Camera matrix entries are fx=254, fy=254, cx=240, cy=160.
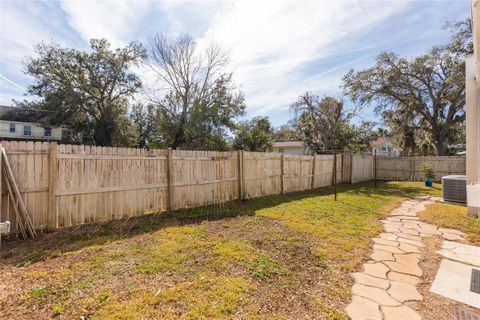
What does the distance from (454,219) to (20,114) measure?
36643mm

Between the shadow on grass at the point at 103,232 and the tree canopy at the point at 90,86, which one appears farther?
the tree canopy at the point at 90,86

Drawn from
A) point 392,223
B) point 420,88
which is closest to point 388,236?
point 392,223

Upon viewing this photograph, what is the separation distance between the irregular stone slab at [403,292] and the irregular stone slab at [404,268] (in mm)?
409

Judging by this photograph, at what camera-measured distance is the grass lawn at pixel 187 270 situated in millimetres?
2324

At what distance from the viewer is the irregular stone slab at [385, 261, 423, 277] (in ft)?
10.7

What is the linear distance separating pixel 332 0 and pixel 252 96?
48.4 ft

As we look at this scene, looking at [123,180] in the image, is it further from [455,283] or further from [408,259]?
[455,283]

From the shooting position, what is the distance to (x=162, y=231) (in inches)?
188

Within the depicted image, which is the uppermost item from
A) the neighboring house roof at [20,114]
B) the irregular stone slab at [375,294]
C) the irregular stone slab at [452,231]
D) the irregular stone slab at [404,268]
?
the neighboring house roof at [20,114]

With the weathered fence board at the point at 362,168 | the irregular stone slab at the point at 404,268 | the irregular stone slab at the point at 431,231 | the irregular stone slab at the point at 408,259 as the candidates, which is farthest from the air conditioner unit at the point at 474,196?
the weathered fence board at the point at 362,168

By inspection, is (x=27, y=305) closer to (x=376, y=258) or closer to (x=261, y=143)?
(x=376, y=258)

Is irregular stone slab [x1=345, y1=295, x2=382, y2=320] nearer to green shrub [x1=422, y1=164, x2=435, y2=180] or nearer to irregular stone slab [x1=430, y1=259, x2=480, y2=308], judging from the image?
irregular stone slab [x1=430, y1=259, x2=480, y2=308]

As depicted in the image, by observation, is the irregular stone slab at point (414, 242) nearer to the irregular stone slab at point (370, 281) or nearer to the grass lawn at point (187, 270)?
the grass lawn at point (187, 270)

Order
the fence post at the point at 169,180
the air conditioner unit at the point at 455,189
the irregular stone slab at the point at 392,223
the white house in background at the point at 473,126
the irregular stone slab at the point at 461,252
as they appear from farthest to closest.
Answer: the air conditioner unit at the point at 455,189, the fence post at the point at 169,180, the white house in background at the point at 473,126, the irregular stone slab at the point at 392,223, the irregular stone slab at the point at 461,252
